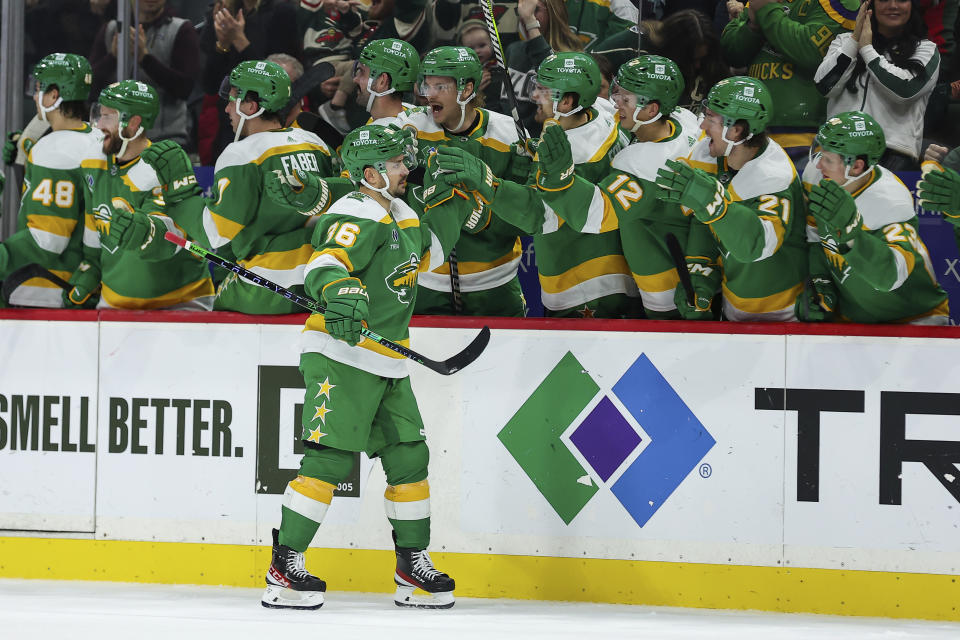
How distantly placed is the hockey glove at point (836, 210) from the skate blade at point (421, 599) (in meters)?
1.62

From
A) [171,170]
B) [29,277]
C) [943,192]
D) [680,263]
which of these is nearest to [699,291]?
[680,263]

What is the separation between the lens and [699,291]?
3.98 metres

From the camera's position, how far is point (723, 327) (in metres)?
3.78

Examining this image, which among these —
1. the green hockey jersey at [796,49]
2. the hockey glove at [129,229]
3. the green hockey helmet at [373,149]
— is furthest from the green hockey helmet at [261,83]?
the green hockey jersey at [796,49]

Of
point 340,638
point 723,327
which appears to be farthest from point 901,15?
point 340,638

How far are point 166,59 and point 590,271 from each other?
7.90 feet

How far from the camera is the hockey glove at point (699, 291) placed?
3.95m

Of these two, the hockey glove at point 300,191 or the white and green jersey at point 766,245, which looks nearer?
the white and green jersey at point 766,245

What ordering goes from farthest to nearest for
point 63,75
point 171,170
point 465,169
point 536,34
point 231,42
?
point 231,42, point 536,34, point 63,75, point 171,170, point 465,169

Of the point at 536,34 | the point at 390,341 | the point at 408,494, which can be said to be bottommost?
the point at 408,494

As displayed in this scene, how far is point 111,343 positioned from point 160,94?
5.40ft

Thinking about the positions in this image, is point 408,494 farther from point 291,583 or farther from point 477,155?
point 477,155

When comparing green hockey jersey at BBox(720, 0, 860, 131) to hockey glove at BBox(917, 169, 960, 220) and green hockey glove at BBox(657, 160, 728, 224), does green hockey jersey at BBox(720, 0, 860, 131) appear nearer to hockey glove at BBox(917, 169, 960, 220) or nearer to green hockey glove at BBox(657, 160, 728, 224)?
hockey glove at BBox(917, 169, 960, 220)

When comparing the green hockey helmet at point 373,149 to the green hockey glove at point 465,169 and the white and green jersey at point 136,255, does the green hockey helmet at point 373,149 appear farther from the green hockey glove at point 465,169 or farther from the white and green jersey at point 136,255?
the white and green jersey at point 136,255
